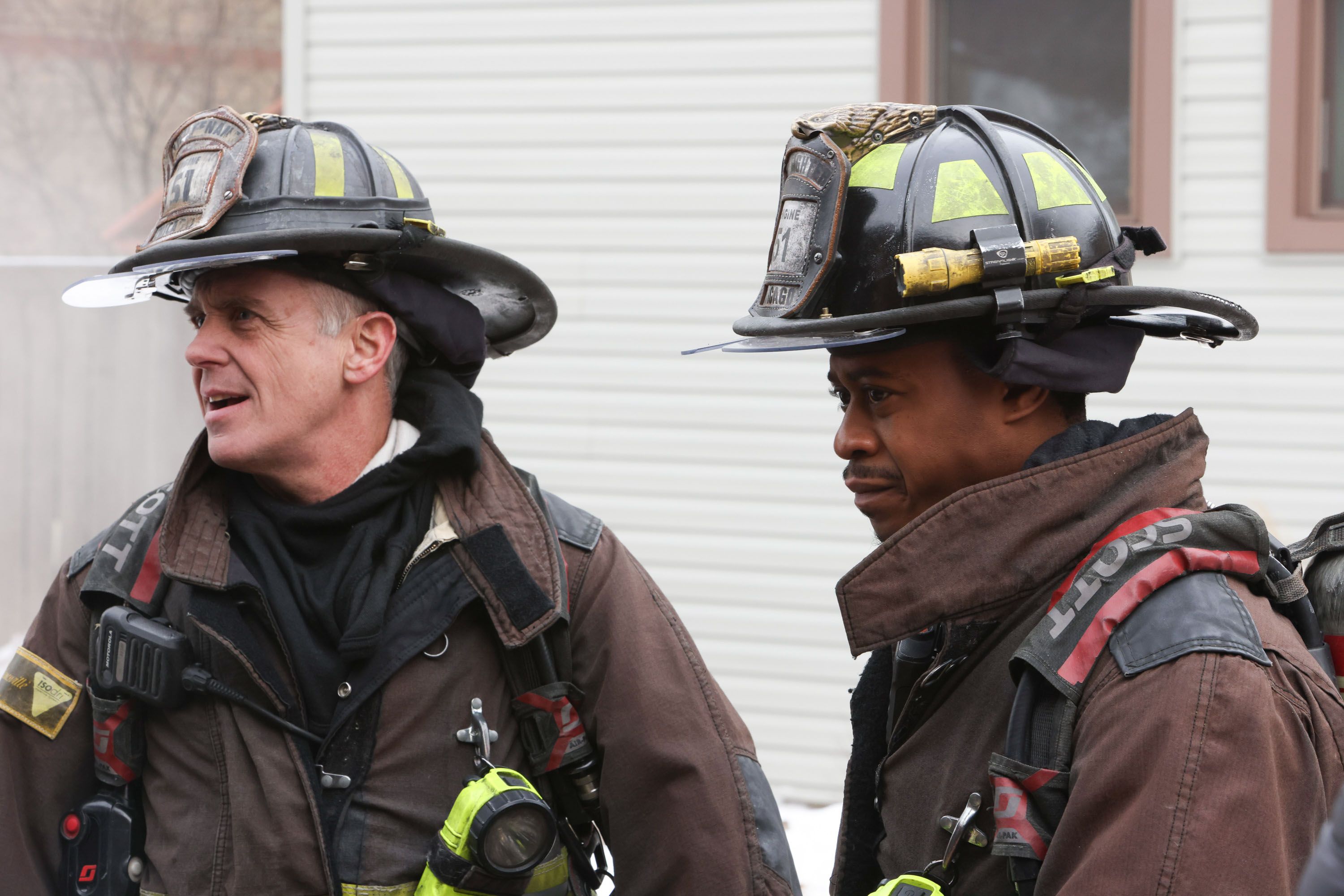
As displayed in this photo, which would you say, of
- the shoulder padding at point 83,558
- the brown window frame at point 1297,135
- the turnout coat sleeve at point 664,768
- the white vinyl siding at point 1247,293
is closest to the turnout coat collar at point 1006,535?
the turnout coat sleeve at point 664,768

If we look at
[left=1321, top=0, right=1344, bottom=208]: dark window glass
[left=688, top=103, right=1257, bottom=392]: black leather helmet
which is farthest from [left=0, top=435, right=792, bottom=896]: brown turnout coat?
[left=1321, top=0, right=1344, bottom=208]: dark window glass

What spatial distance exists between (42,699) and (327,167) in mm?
1187

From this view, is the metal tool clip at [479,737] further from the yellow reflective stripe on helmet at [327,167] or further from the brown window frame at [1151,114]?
the brown window frame at [1151,114]

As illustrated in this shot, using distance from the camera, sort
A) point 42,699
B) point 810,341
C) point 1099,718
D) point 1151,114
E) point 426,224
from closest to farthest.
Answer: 1. point 1099,718
2. point 810,341
3. point 42,699
4. point 426,224
5. point 1151,114

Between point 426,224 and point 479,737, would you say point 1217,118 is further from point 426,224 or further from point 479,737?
point 479,737

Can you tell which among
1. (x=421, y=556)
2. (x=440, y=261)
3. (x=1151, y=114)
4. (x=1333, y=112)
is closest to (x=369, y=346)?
(x=440, y=261)

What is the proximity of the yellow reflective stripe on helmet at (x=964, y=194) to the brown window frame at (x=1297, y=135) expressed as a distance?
3.85 metres

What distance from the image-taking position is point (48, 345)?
424 inches

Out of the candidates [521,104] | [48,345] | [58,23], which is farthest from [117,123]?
[521,104]

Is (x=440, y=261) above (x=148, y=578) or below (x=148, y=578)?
above

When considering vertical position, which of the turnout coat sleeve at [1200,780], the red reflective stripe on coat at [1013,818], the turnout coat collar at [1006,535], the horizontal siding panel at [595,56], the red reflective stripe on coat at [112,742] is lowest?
the red reflective stripe on coat at [112,742]

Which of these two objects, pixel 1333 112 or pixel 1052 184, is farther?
pixel 1333 112

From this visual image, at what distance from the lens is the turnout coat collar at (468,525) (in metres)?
2.54

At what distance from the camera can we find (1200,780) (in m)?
1.51
